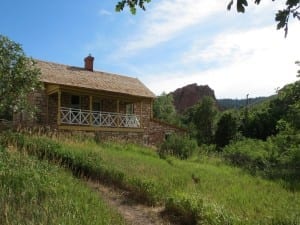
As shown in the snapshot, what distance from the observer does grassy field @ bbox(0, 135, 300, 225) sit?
7.00 meters

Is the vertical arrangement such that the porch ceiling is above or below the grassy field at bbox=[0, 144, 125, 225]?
above

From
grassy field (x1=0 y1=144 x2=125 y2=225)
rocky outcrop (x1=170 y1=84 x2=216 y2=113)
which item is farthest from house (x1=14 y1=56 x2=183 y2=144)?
rocky outcrop (x1=170 y1=84 x2=216 y2=113)

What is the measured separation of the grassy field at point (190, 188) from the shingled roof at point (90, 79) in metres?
7.74

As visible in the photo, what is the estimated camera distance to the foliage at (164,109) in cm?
4434

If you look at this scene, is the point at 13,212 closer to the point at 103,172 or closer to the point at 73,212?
the point at 73,212

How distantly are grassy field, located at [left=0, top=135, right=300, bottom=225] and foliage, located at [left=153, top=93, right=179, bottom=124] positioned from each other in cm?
2960

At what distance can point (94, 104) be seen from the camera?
2500cm

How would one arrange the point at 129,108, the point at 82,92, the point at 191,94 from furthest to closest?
the point at 191,94 < the point at 129,108 < the point at 82,92

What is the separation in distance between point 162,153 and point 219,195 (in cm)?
888

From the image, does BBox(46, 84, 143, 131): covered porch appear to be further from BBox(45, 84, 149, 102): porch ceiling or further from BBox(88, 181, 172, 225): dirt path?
BBox(88, 181, 172, 225): dirt path

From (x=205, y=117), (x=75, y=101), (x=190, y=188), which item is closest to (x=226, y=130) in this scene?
(x=205, y=117)

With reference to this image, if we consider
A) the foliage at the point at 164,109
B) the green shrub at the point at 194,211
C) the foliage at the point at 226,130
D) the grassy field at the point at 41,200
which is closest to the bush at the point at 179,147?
the green shrub at the point at 194,211

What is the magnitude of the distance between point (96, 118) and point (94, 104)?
2.45m

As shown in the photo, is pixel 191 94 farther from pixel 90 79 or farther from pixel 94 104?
pixel 90 79
